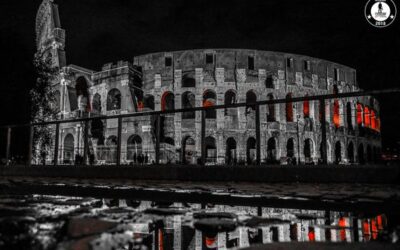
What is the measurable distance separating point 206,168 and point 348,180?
2244 millimetres

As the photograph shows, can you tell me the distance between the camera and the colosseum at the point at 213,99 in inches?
1147

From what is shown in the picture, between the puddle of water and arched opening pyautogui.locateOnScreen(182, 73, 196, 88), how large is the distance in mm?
29588

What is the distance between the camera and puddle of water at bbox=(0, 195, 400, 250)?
131 cm

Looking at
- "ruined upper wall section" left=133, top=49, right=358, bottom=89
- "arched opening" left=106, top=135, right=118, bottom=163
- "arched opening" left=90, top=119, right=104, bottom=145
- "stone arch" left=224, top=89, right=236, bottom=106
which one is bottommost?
"arched opening" left=106, top=135, right=118, bottom=163

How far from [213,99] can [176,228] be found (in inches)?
1261

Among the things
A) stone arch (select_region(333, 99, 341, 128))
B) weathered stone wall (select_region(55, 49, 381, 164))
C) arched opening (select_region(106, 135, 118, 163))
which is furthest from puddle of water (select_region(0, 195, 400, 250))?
stone arch (select_region(333, 99, 341, 128))

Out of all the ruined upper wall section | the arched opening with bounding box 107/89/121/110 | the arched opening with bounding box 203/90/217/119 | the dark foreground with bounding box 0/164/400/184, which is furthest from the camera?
the arched opening with bounding box 203/90/217/119

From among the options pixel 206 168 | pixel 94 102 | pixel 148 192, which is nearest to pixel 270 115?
pixel 94 102

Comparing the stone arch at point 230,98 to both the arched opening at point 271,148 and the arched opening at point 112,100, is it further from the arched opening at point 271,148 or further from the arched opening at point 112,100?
the arched opening at point 112,100

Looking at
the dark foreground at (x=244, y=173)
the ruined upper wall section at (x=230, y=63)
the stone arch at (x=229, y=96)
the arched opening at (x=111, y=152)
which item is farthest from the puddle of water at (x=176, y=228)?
the stone arch at (x=229, y=96)

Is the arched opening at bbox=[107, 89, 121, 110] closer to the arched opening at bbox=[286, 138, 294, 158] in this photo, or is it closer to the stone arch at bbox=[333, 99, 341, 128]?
the arched opening at bbox=[286, 138, 294, 158]

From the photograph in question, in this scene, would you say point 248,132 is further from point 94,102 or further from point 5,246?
point 5,246

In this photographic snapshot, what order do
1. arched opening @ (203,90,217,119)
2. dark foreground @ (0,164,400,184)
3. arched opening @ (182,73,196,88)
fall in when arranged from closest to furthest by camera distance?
dark foreground @ (0,164,400,184) < arched opening @ (182,73,196,88) < arched opening @ (203,90,217,119)

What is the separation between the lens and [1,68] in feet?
50.4
